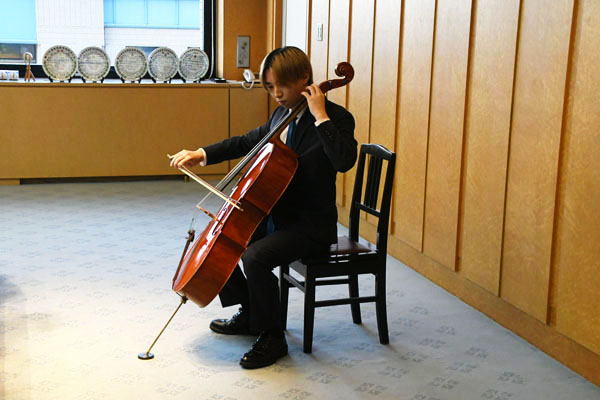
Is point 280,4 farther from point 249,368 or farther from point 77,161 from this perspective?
point 249,368

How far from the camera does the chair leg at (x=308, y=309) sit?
2.85 m

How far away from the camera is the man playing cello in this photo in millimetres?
A: 2682

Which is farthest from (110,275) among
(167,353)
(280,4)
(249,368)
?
(280,4)

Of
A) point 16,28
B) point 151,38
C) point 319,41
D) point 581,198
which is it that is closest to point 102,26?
point 151,38

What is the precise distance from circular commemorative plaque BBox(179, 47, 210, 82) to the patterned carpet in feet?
7.83

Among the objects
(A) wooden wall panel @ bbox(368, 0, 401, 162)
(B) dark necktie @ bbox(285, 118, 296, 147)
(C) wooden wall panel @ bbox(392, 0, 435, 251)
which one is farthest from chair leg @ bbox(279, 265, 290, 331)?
(A) wooden wall panel @ bbox(368, 0, 401, 162)

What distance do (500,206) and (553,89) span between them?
579 mm

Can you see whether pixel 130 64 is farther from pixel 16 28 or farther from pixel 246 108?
pixel 16 28

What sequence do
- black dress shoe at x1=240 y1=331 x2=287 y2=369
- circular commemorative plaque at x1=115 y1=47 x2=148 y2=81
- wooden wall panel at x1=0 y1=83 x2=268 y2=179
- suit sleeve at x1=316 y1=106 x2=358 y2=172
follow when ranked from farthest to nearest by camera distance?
1. circular commemorative plaque at x1=115 y1=47 x2=148 y2=81
2. wooden wall panel at x1=0 y1=83 x2=268 y2=179
3. black dress shoe at x1=240 y1=331 x2=287 y2=369
4. suit sleeve at x1=316 y1=106 x2=358 y2=172

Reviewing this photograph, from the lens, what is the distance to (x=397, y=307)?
3.48 m

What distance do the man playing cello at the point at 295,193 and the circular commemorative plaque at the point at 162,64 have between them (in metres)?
3.49

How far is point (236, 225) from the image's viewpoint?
254 centimetres

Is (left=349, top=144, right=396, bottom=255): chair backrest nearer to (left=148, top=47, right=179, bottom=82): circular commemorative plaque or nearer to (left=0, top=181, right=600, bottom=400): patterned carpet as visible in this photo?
(left=0, top=181, right=600, bottom=400): patterned carpet

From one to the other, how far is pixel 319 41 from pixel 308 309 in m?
2.77
